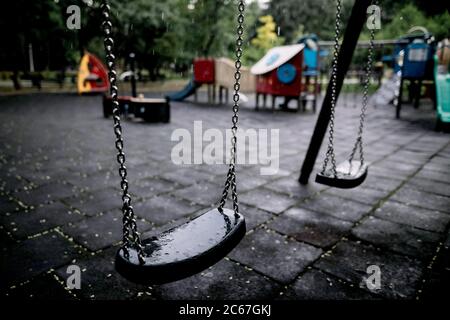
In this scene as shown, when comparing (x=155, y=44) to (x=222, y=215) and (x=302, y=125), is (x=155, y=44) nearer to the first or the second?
(x=302, y=125)

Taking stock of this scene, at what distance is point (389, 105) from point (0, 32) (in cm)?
1577

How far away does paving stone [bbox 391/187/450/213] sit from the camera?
325 cm

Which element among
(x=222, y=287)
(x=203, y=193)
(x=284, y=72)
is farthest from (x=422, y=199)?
(x=284, y=72)

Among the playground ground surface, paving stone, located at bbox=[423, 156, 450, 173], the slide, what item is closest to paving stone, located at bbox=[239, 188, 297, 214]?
the playground ground surface

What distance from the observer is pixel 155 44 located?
2017 centimetres

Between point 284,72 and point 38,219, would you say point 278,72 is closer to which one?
point 284,72

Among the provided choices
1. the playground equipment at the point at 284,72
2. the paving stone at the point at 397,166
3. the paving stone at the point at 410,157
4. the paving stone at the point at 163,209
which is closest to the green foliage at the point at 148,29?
the playground equipment at the point at 284,72

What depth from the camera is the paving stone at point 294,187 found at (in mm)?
3622

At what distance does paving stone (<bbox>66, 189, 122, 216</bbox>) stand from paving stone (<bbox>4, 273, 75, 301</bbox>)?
3.34 ft

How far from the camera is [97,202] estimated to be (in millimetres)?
3328

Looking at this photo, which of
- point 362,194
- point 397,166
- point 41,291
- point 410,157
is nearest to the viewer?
point 41,291

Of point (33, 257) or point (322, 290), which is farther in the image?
point (33, 257)

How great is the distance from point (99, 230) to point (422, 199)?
3094mm
